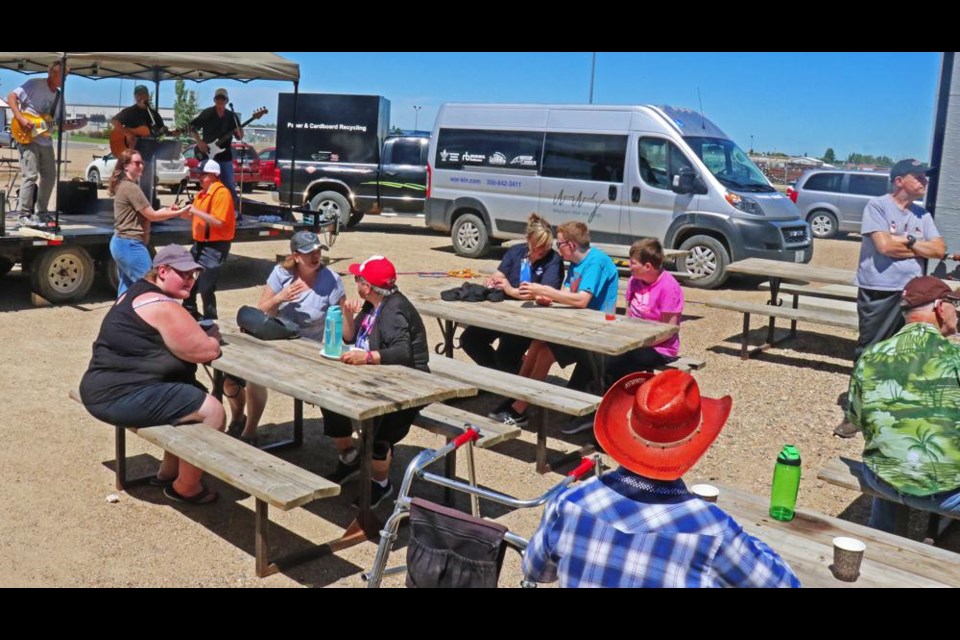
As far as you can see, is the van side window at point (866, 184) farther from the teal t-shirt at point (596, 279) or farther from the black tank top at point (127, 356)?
the black tank top at point (127, 356)

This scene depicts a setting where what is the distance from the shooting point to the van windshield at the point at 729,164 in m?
12.8

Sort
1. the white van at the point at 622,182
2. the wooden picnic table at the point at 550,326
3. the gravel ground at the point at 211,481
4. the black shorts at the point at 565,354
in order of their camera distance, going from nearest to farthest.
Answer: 1. the gravel ground at the point at 211,481
2. the wooden picnic table at the point at 550,326
3. the black shorts at the point at 565,354
4. the white van at the point at 622,182

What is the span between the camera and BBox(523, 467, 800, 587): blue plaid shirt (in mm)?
2354

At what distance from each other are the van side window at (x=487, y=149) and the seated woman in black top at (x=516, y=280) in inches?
284

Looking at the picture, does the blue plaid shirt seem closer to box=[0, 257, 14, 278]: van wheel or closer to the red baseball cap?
the red baseball cap

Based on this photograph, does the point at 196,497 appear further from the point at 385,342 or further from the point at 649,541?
the point at 649,541

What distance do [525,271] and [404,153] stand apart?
10.9 meters

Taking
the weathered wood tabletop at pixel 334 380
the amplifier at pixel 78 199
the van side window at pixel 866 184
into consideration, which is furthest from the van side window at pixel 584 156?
the van side window at pixel 866 184

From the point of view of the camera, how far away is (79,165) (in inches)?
1281

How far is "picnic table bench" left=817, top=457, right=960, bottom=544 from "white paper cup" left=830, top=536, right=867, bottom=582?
1239mm

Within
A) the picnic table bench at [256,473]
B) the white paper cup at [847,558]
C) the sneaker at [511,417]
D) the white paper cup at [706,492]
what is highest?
the white paper cup at [706,492]

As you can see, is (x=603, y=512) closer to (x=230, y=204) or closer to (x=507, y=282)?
(x=507, y=282)

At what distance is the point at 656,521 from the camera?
93.8 inches

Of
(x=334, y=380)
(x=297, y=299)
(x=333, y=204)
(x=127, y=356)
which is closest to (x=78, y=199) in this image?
(x=333, y=204)
